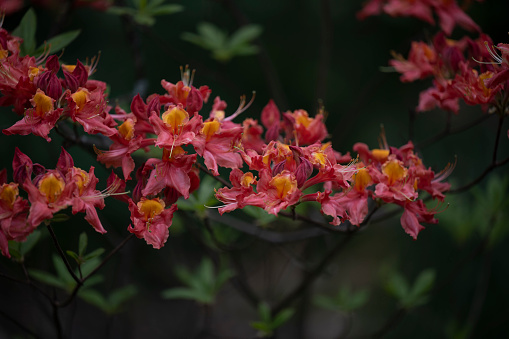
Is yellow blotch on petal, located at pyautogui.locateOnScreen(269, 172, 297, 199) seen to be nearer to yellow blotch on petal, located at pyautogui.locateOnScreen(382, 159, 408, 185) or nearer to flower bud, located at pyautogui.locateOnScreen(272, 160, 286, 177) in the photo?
flower bud, located at pyautogui.locateOnScreen(272, 160, 286, 177)

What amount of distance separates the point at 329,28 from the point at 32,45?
1100 millimetres

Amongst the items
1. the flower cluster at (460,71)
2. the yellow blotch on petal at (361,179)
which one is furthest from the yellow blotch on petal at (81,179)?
the flower cluster at (460,71)

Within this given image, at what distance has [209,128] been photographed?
100 centimetres

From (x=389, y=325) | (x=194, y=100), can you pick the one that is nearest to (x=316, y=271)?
(x=389, y=325)

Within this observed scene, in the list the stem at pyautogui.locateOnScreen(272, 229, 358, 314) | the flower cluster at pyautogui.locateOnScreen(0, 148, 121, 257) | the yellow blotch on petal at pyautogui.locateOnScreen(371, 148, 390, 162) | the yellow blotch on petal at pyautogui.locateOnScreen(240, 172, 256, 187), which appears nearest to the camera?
the flower cluster at pyautogui.locateOnScreen(0, 148, 121, 257)

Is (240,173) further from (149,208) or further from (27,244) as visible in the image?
(27,244)

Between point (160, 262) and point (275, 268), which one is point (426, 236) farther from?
point (160, 262)

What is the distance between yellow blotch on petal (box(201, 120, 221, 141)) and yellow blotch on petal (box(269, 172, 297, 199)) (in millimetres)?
171

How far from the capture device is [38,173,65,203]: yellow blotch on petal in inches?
34.8

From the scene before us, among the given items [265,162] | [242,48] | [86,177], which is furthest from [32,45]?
[242,48]

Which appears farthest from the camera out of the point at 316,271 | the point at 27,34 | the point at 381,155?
the point at 316,271

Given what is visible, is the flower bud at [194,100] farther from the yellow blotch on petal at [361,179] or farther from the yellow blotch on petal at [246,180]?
the yellow blotch on petal at [361,179]

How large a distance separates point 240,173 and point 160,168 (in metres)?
0.16

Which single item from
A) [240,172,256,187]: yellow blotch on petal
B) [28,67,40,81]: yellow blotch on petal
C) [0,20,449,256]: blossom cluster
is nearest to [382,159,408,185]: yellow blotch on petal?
[0,20,449,256]: blossom cluster
